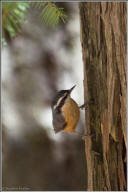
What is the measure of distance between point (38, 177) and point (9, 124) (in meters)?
0.70

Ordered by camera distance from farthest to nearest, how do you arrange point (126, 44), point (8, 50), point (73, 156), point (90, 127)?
1. point (73, 156)
2. point (8, 50)
3. point (90, 127)
4. point (126, 44)

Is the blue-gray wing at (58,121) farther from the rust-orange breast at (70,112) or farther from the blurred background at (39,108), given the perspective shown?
the blurred background at (39,108)

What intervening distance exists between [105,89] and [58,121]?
56 cm

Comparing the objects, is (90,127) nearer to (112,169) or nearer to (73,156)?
(112,169)

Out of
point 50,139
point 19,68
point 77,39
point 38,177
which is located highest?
point 77,39

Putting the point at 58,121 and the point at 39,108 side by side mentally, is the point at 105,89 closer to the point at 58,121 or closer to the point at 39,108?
the point at 58,121

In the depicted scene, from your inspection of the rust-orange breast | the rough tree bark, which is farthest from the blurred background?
the rough tree bark

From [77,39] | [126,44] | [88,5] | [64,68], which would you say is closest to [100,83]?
[126,44]

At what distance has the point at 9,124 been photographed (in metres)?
2.97

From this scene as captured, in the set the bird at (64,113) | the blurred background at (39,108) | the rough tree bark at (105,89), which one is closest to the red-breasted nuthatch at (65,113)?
the bird at (64,113)

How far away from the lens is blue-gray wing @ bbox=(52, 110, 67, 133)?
2029 mm

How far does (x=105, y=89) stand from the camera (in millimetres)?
1586

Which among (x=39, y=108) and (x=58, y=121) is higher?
(x=39, y=108)

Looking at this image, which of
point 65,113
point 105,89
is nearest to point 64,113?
point 65,113
